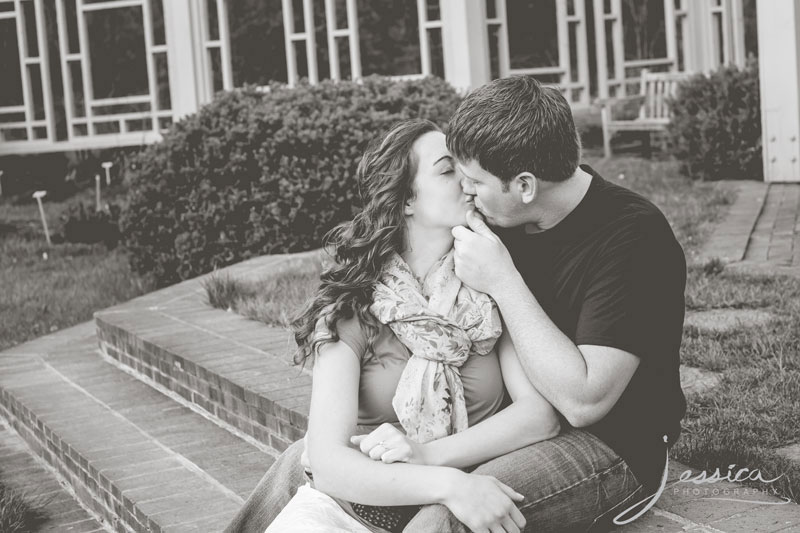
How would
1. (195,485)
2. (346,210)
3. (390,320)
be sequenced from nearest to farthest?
(390,320) → (195,485) → (346,210)

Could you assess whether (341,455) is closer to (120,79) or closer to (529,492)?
(529,492)

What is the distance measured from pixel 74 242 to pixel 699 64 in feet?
27.4

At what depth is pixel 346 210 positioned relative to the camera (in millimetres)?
8133

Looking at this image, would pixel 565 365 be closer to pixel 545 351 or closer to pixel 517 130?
pixel 545 351

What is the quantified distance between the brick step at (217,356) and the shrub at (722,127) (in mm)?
4640

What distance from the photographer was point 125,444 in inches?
193

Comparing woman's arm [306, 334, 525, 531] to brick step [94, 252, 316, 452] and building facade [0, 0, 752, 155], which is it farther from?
building facade [0, 0, 752, 155]

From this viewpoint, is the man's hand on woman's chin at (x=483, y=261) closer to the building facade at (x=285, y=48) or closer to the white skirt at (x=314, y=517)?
the white skirt at (x=314, y=517)

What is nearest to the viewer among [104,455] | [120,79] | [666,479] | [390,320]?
[390,320]

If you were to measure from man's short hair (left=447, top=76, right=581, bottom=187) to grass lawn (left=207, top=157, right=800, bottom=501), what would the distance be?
48.9 inches

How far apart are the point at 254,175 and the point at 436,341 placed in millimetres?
5576

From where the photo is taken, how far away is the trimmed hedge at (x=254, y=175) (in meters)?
8.05

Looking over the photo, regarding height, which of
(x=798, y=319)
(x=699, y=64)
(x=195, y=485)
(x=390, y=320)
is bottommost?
(x=195, y=485)

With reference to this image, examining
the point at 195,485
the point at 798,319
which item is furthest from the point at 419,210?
the point at 798,319
